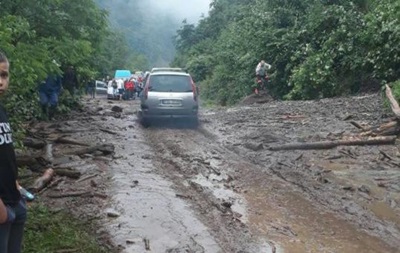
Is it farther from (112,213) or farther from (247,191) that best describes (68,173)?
(247,191)

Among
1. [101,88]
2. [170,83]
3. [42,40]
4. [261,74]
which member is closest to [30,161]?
[42,40]

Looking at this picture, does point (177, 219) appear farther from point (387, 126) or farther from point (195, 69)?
point (195, 69)

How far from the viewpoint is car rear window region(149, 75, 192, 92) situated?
627 inches

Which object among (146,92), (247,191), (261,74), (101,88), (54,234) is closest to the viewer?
(54,234)

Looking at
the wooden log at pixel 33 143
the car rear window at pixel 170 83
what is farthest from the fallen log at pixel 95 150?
the car rear window at pixel 170 83

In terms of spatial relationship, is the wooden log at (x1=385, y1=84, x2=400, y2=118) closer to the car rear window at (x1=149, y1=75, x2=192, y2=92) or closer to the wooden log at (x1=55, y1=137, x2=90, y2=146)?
the car rear window at (x1=149, y1=75, x2=192, y2=92)

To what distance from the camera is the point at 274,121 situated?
15.8 m

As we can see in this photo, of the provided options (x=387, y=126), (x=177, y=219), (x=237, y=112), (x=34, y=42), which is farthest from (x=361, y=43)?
(x=177, y=219)

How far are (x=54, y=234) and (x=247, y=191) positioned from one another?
3417 millimetres

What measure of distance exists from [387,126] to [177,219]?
7.31 m

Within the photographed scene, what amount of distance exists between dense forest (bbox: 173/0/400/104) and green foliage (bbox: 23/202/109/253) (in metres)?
14.2

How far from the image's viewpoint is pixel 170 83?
16.0 meters

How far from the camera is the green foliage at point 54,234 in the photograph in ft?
18.0

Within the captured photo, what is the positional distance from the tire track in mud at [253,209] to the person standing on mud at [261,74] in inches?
541
